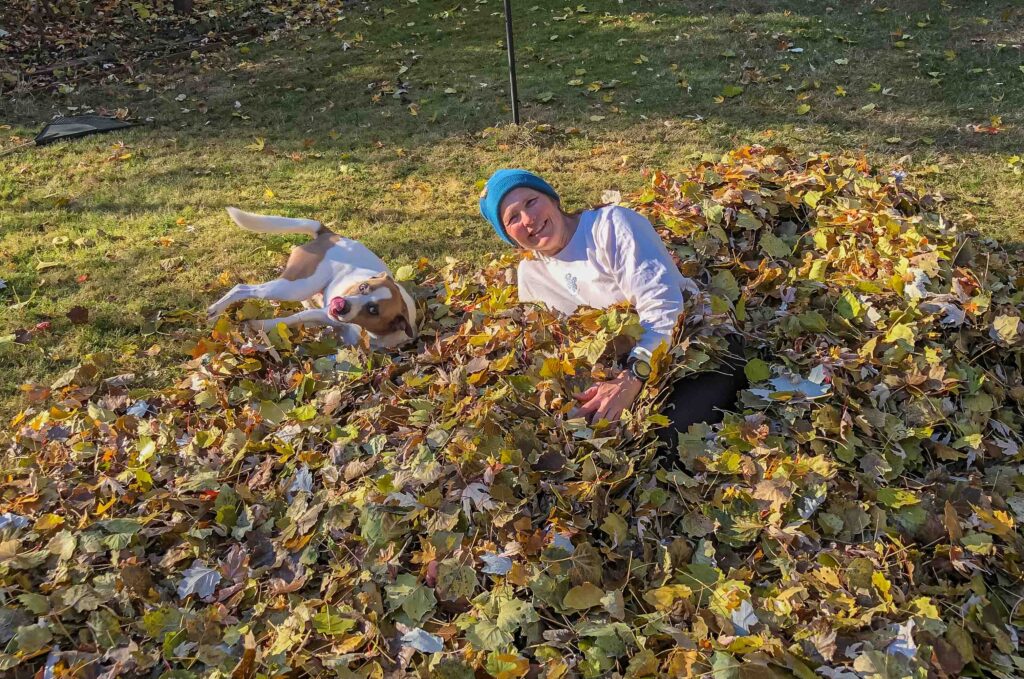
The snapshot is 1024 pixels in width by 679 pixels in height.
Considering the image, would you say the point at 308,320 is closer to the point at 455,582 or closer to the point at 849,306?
the point at 455,582

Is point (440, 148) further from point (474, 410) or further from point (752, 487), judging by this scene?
point (752, 487)

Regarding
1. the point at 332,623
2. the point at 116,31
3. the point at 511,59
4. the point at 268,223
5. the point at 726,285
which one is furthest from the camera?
the point at 116,31

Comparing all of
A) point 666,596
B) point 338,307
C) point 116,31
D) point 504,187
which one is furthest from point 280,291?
point 116,31

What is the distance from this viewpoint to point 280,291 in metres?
3.53

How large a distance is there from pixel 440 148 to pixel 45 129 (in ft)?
12.1

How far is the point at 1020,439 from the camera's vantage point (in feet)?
8.79

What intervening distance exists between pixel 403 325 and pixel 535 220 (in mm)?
815

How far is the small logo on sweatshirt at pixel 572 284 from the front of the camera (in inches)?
125

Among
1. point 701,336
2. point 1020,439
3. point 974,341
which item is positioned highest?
point 701,336

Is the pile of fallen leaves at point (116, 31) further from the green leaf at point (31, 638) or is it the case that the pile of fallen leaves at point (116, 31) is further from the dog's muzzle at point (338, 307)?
the green leaf at point (31, 638)

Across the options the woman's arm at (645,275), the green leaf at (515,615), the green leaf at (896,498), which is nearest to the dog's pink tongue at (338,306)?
the woman's arm at (645,275)

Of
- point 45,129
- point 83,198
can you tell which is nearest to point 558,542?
point 83,198

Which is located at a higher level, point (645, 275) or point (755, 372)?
point (645, 275)

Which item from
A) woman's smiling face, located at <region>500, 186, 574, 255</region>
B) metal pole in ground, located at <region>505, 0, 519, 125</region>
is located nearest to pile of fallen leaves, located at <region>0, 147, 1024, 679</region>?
woman's smiling face, located at <region>500, 186, 574, 255</region>
